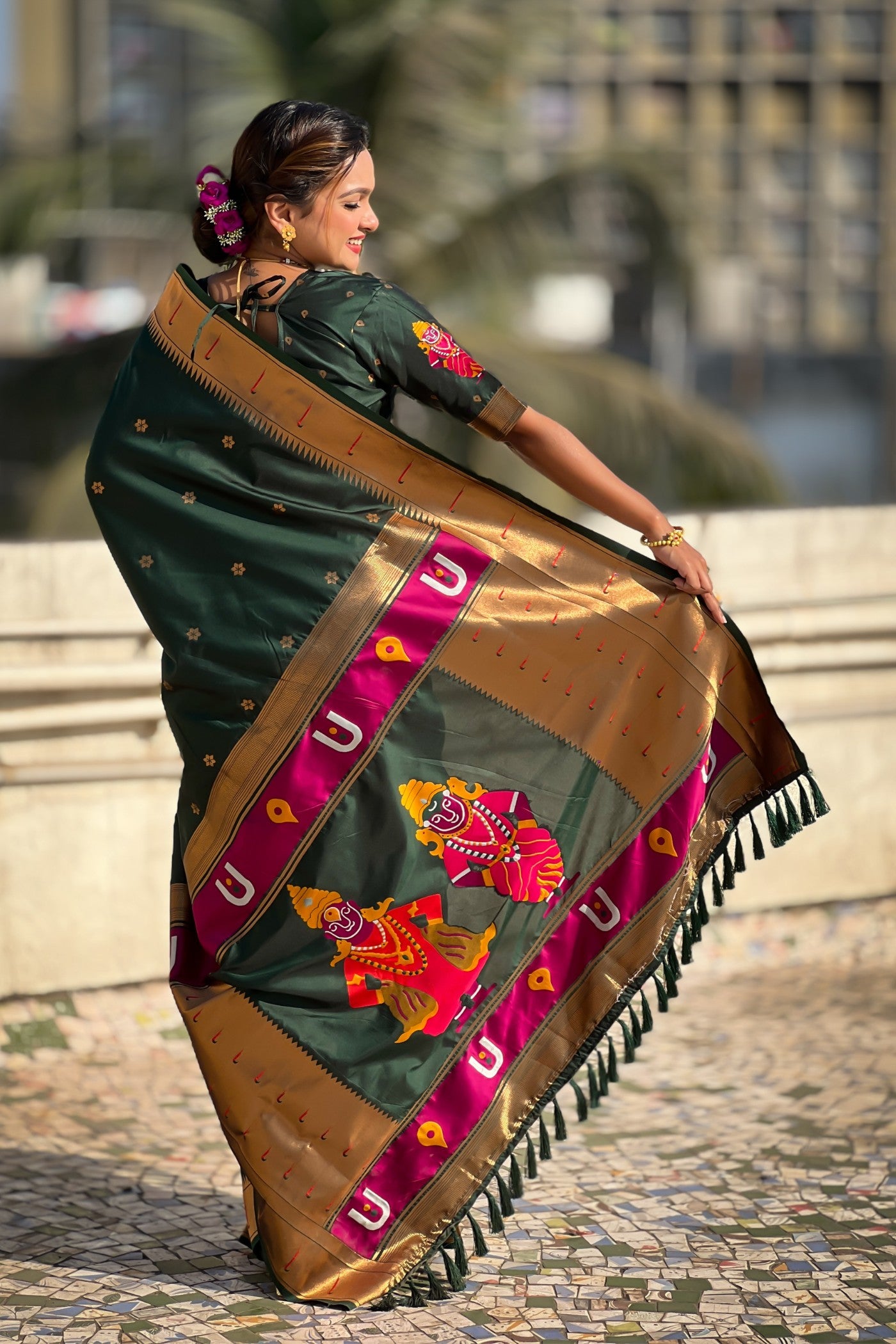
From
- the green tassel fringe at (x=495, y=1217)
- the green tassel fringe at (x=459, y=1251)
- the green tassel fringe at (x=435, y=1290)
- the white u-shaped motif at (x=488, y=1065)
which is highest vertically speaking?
the white u-shaped motif at (x=488, y=1065)

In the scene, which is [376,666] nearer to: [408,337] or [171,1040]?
[408,337]

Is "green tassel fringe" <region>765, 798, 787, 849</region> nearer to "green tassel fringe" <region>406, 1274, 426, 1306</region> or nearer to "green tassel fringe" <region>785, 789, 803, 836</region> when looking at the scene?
"green tassel fringe" <region>785, 789, 803, 836</region>

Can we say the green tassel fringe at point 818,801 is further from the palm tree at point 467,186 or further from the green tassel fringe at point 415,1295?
the palm tree at point 467,186

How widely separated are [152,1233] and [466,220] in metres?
10.3

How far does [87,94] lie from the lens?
4712 cm

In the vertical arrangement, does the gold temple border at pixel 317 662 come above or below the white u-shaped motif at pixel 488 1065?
above

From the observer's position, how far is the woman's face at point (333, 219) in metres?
2.62

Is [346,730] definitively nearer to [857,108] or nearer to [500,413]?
[500,413]

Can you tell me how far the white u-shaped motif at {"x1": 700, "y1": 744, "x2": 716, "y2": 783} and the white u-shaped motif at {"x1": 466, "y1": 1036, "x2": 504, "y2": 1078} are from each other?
21.0 inches

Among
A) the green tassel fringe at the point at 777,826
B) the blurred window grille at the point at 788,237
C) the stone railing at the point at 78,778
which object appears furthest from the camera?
the blurred window grille at the point at 788,237

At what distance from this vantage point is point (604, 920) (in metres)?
2.70

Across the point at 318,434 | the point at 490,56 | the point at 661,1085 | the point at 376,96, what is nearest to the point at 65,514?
the point at 376,96

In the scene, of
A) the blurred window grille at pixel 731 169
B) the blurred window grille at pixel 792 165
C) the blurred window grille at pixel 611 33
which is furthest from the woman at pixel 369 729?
the blurred window grille at pixel 792 165

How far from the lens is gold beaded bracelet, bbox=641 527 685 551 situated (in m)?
2.69
